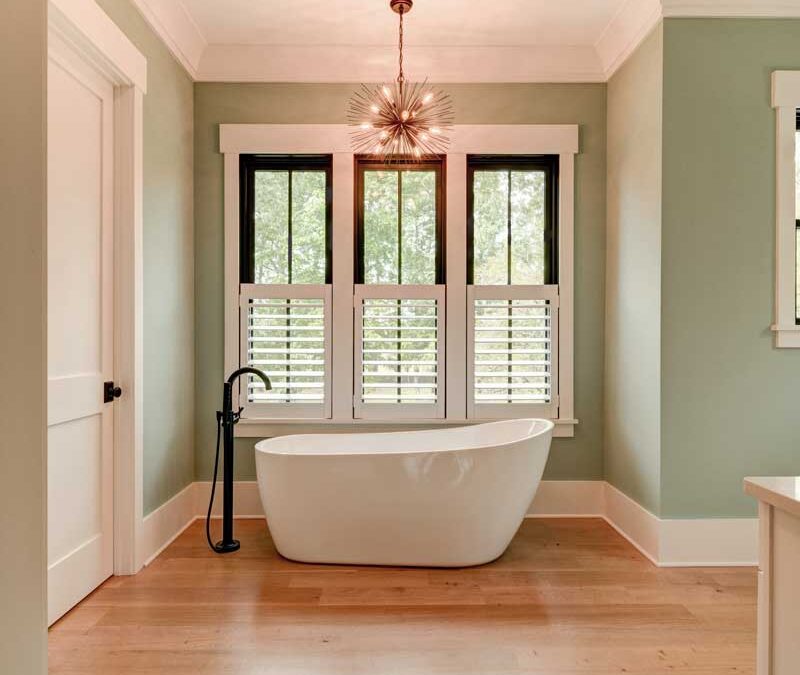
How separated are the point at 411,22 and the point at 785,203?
83.0 inches

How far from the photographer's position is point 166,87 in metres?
3.15

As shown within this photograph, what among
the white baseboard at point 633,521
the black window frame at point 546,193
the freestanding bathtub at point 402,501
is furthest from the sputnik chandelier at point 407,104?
the white baseboard at point 633,521

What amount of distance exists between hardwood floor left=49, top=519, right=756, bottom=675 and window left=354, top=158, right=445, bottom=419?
3.52 feet

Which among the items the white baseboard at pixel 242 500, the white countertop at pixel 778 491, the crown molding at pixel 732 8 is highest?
the crown molding at pixel 732 8

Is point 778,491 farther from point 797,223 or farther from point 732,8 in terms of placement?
point 732,8

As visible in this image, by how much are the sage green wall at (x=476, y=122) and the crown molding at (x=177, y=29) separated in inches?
7.5

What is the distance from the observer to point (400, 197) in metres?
3.67

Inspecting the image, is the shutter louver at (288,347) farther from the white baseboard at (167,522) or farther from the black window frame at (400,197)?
the white baseboard at (167,522)

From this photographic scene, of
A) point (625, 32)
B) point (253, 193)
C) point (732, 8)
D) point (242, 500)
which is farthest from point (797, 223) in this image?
point (242, 500)

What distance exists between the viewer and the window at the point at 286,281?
3.58 m

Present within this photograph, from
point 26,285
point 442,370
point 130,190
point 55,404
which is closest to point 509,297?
point 442,370

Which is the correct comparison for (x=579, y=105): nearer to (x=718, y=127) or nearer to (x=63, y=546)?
(x=718, y=127)

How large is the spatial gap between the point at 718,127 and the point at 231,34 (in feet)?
8.67

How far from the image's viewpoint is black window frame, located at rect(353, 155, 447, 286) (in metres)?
3.65
